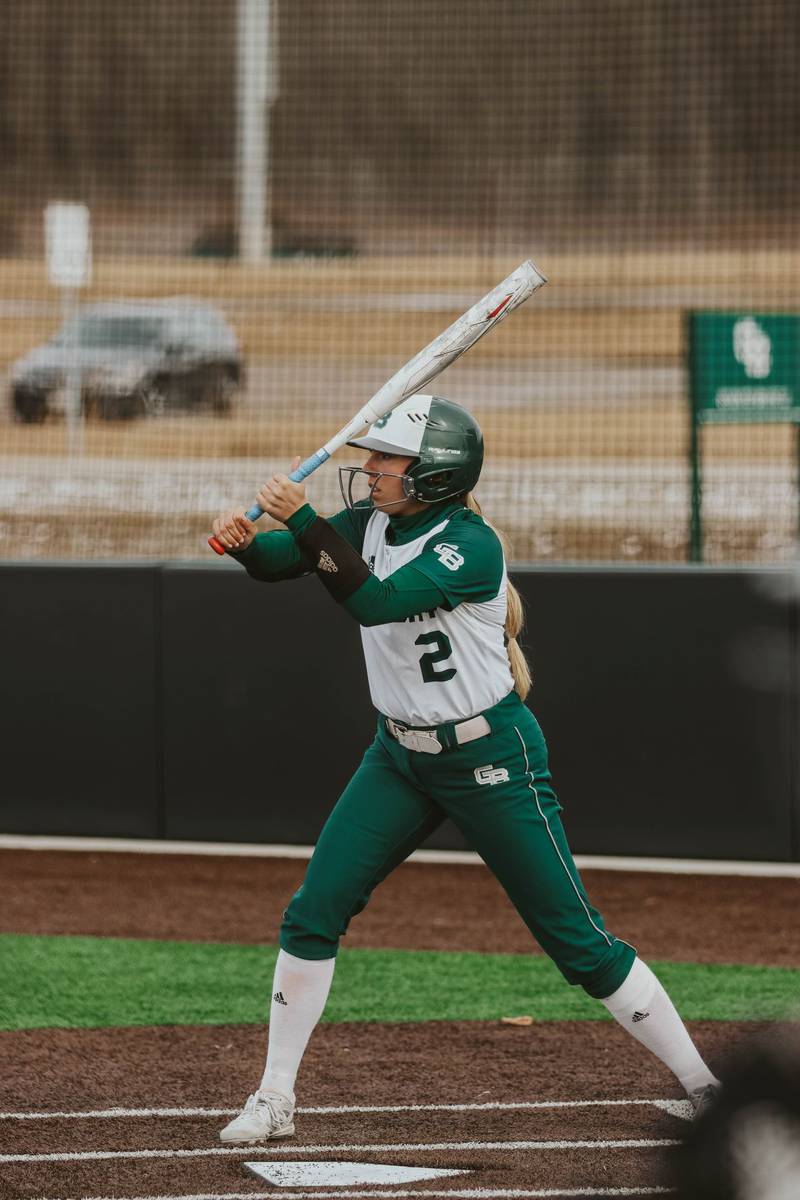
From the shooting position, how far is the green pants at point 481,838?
13.7 feet

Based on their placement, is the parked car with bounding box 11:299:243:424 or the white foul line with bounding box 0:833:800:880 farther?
the parked car with bounding box 11:299:243:424

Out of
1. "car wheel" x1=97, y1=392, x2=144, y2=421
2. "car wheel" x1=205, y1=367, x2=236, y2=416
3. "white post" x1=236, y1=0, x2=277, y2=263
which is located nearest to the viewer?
"car wheel" x1=97, y1=392, x2=144, y2=421

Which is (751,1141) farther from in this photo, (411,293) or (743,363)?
(411,293)

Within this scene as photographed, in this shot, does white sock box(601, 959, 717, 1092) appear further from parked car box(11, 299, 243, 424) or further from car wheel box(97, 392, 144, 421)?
car wheel box(97, 392, 144, 421)

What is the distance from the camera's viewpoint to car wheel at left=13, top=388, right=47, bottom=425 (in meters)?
12.5

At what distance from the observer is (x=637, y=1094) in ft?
15.6

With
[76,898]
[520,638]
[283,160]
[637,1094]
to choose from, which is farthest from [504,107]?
[637,1094]

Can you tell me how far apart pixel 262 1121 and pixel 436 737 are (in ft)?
3.32

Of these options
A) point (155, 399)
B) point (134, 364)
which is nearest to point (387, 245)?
point (134, 364)

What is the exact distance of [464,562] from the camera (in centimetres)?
414

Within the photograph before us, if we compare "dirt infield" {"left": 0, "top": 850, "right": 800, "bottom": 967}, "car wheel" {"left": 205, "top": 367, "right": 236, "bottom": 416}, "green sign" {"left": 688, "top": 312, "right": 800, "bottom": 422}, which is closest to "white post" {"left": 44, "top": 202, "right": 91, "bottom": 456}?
"car wheel" {"left": 205, "top": 367, "right": 236, "bottom": 416}

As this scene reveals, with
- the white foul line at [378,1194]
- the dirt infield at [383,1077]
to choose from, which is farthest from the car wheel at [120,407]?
the white foul line at [378,1194]

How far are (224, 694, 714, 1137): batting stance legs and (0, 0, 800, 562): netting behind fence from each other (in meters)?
4.64

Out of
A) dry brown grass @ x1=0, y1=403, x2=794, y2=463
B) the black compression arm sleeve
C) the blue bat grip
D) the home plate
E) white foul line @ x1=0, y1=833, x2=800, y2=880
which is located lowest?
white foul line @ x1=0, y1=833, x2=800, y2=880
